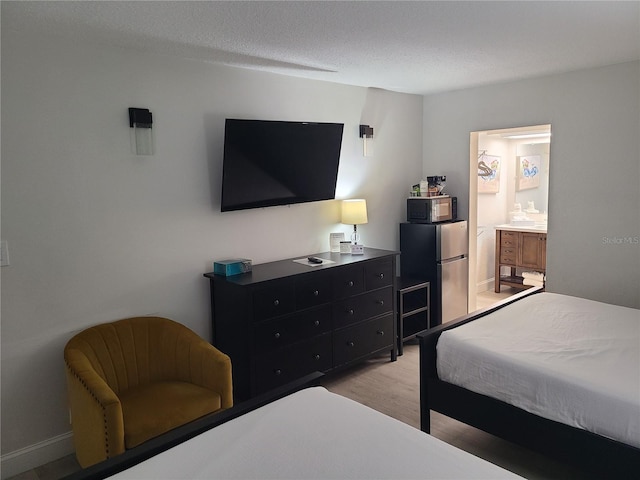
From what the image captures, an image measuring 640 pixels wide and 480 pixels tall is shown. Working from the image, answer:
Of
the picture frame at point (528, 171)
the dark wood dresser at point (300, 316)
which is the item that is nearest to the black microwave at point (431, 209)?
the dark wood dresser at point (300, 316)

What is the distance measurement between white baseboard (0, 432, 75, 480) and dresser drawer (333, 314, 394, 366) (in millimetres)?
1856

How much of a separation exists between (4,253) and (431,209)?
345cm

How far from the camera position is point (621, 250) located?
155 inches

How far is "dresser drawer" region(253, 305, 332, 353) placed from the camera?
3.26 meters

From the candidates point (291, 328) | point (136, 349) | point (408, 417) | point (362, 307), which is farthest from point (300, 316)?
point (136, 349)

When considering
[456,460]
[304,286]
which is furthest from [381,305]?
[456,460]

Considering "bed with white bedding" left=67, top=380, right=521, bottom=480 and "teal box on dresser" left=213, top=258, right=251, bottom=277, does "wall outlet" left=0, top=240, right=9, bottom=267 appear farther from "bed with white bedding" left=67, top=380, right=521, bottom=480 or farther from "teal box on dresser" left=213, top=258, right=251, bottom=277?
"bed with white bedding" left=67, top=380, right=521, bottom=480

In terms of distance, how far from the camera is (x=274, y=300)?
10.9 feet

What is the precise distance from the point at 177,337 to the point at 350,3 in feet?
7.05

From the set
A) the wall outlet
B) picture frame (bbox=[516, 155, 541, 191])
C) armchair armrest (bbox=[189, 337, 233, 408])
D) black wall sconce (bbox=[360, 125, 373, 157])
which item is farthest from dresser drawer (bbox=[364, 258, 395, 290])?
picture frame (bbox=[516, 155, 541, 191])

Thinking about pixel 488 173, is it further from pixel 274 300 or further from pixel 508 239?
pixel 274 300

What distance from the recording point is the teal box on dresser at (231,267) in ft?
11.1

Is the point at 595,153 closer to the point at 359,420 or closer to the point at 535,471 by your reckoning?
the point at 535,471

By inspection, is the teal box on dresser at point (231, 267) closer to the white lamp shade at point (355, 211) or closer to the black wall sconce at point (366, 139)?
the white lamp shade at point (355, 211)
